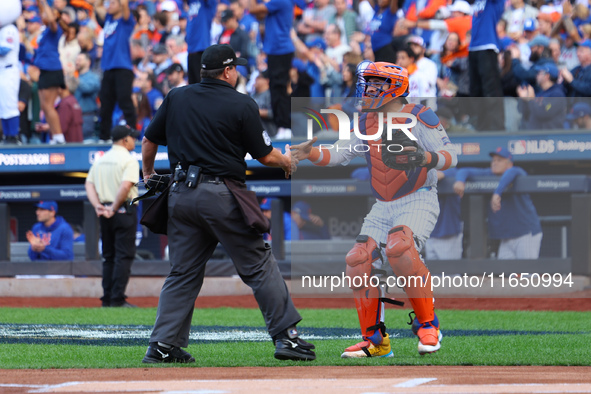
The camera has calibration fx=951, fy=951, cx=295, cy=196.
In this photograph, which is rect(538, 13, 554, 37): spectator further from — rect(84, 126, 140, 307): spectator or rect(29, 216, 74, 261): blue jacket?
rect(29, 216, 74, 261): blue jacket

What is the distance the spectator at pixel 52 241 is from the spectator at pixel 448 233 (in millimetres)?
5023

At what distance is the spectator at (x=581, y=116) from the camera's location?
39.4 ft

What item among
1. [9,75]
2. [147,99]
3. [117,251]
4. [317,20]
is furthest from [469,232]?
[9,75]

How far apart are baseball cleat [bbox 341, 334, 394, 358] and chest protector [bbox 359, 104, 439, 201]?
93cm

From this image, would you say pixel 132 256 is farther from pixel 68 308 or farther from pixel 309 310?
pixel 309 310

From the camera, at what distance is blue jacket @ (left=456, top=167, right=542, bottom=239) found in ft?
38.5

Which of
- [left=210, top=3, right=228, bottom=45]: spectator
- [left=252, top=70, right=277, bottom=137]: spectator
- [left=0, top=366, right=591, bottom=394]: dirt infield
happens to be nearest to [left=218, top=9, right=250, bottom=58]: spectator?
[left=210, top=3, right=228, bottom=45]: spectator

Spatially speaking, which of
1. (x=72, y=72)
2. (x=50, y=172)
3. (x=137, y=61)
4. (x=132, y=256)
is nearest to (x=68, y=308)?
(x=132, y=256)

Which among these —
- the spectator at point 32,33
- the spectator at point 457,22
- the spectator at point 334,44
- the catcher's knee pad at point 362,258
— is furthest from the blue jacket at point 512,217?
the spectator at point 32,33

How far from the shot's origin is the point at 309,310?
10930 millimetres

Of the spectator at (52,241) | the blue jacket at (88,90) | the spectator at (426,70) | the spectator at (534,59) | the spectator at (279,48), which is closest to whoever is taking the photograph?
the spectator at (426,70)

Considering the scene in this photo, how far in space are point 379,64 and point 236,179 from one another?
122 centimetres

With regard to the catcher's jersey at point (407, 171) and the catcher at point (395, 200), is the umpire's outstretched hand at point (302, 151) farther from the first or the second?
the catcher's jersey at point (407, 171)

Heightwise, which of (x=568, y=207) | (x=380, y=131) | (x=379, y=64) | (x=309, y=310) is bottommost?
(x=309, y=310)
